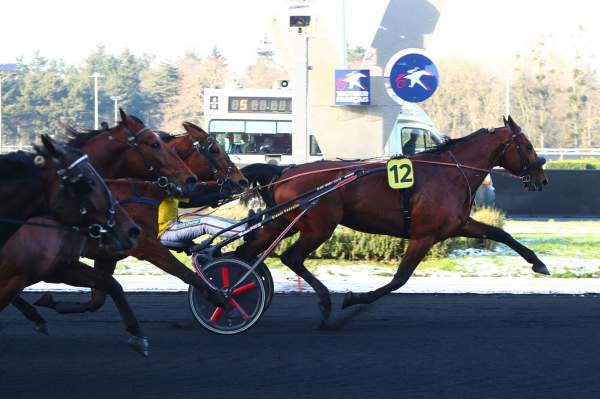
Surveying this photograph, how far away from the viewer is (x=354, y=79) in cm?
1573

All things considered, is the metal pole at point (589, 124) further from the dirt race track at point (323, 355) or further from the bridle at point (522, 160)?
the dirt race track at point (323, 355)

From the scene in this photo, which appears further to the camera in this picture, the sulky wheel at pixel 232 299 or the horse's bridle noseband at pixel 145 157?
the sulky wheel at pixel 232 299

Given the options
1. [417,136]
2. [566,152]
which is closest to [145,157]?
[417,136]

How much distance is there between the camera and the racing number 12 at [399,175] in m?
9.04

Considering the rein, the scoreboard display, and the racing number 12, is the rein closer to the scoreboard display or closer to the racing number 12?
the racing number 12

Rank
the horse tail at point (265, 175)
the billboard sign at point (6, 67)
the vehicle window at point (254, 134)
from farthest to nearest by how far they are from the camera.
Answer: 1. the vehicle window at point (254, 134)
2. the billboard sign at point (6, 67)
3. the horse tail at point (265, 175)

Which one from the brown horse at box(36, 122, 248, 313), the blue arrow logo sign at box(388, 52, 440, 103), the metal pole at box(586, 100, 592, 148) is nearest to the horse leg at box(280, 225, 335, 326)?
the brown horse at box(36, 122, 248, 313)

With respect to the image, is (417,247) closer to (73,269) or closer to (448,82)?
(73,269)

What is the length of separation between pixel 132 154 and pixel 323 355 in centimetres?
218

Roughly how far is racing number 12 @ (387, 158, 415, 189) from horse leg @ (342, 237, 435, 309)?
0.56 metres

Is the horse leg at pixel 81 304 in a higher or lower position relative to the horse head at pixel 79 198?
lower

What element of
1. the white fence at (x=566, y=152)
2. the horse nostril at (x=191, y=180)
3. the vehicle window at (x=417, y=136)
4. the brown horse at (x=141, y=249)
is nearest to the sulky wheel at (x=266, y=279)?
the brown horse at (x=141, y=249)

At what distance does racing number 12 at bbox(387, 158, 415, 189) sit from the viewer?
9039mm

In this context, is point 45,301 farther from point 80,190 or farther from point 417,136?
point 417,136
